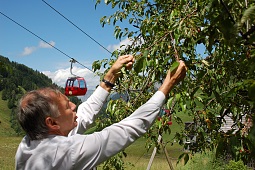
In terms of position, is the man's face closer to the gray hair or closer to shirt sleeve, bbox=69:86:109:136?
the gray hair

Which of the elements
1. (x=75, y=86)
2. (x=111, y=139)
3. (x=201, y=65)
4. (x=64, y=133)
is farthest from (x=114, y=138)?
(x=75, y=86)

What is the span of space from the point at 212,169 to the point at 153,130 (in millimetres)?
9832

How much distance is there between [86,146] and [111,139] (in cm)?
9

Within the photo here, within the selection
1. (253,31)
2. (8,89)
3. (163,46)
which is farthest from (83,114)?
(8,89)

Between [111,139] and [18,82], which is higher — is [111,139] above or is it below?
below

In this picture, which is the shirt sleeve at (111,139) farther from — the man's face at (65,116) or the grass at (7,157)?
the grass at (7,157)

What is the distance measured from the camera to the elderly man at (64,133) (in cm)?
137

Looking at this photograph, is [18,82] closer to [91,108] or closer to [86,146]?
[91,108]

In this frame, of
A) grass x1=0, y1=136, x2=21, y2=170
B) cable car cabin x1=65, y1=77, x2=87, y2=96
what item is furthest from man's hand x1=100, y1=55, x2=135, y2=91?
grass x1=0, y1=136, x2=21, y2=170

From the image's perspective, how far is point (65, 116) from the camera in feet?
5.00

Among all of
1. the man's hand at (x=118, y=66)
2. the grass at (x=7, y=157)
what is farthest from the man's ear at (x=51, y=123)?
the grass at (x=7, y=157)

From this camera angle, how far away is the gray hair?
1.45m

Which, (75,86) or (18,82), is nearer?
(75,86)

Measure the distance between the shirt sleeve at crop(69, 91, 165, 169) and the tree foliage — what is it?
0.29 meters
